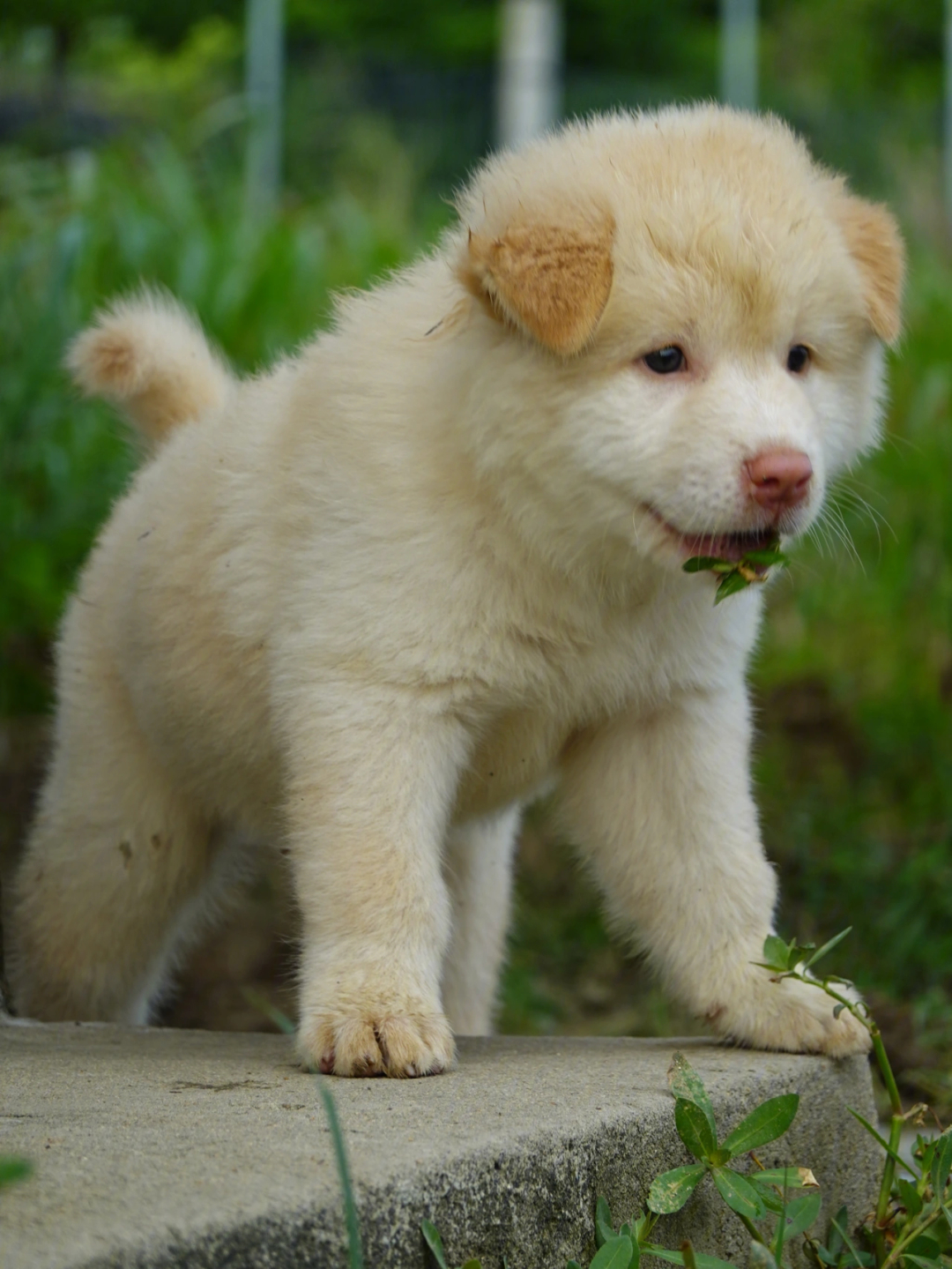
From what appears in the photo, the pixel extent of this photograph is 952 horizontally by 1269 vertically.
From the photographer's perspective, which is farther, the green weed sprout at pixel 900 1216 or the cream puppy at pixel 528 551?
the cream puppy at pixel 528 551

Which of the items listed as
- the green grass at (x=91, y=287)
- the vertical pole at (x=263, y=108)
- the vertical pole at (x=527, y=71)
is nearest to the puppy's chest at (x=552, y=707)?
the green grass at (x=91, y=287)

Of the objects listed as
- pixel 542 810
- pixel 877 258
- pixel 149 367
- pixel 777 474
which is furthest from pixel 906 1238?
pixel 542 810

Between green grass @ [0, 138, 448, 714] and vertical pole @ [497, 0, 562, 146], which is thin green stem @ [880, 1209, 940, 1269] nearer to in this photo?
green grass @ [0, 138, 448, 714]

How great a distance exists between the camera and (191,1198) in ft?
5.97

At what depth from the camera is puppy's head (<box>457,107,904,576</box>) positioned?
8.64 ft

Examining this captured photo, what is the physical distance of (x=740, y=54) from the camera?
21250 mm

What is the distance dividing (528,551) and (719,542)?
0.34 meters

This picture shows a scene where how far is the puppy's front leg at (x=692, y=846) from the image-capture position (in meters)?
3.15

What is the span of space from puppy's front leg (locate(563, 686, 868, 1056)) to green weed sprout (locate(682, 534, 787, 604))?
17.8 inches

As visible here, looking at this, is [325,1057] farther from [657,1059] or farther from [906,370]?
[906,370]

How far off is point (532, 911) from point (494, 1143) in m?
3.70

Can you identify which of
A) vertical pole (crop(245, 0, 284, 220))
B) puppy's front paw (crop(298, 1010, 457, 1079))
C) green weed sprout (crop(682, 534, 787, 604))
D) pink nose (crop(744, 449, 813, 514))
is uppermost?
vertical pole (crop(245, 0, 284, 220))

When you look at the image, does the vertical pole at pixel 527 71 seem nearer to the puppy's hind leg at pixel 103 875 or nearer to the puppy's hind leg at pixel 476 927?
the puppy's hind leg at pixel 476 927

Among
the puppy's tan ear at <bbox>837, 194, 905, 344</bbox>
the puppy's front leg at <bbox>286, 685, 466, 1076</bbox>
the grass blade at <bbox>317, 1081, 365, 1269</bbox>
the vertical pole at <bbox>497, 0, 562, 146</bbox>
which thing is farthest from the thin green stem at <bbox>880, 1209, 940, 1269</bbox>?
the vertical pole at <bbox>497, 0, 562, 146</bbox>
